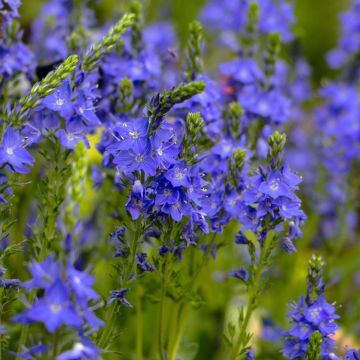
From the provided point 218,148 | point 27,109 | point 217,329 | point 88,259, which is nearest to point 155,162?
point 27,109

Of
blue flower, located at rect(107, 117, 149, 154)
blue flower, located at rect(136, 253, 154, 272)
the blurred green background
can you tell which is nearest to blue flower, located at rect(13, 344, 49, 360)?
blue flower, located at rect(136, 253, 154, 272)

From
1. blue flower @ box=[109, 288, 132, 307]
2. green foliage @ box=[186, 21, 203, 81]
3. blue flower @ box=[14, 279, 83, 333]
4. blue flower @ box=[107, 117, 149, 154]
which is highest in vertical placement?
green foliage @ box=[186, 21, 203, 81]

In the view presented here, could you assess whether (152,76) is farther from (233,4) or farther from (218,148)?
(233,4)

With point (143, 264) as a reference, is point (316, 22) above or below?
above

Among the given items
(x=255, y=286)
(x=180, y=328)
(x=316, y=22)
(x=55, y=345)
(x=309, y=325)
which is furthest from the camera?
(x=316, y=22)

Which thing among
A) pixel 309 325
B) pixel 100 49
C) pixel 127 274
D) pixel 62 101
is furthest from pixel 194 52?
pixel 309 325

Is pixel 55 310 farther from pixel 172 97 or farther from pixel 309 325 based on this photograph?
pixel 309 325

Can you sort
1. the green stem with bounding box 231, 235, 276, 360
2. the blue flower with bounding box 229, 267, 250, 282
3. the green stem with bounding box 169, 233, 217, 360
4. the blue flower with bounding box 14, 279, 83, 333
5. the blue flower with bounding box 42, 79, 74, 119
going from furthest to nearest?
1. the green stem with bounding box 169, 233, 217, 360
2. the blue flower with bounding box 229, 267, 250, 282
3. the green stem with bounding box 231, 235, 276, 360
4. the blue flower with bounding box 42, 79, 74, 119
5. the blue flower with bounding box 14, 279, 83, 333

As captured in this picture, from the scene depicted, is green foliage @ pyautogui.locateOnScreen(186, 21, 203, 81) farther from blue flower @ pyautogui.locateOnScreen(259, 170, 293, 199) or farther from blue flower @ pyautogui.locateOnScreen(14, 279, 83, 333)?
blue flower @ pyautogui.locateOnScreen(14, 279, 83, 333)

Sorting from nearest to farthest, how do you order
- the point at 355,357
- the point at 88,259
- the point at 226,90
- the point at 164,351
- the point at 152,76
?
the point at 355,357
the point at 164,351
the point at 152,76
the point at 226,90
the point at 88,259
